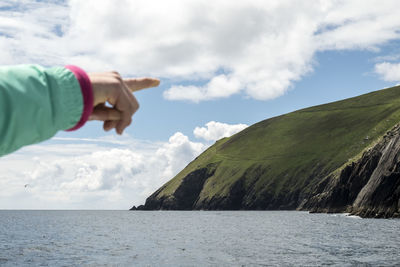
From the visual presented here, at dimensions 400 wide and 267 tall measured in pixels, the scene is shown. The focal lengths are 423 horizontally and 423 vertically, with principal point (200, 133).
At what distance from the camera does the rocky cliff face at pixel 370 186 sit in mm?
119000

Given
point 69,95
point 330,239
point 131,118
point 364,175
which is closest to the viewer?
point 69,95

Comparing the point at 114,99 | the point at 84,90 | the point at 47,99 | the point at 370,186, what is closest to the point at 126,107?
the point at 114,99

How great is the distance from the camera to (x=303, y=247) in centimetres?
6019

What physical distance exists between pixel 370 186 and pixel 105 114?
13664 centimetres

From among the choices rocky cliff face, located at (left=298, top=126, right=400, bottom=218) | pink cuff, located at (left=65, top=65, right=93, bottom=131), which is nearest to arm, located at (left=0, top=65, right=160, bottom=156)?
pink cuff, located at (left=65, top=65, right=93, bottom=131)

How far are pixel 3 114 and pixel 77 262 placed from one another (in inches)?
2072

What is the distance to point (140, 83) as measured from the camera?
3227 mm

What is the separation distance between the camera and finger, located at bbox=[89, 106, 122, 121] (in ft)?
9.47

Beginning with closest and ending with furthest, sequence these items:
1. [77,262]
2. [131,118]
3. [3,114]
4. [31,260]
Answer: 1. [3,114]
2. [131,118]
3. [77,262]
4. [31,260]

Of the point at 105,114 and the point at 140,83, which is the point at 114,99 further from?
the point at 140,83

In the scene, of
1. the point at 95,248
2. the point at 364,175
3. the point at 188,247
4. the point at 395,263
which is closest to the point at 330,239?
the point at 188,247

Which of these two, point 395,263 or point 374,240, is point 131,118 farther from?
point 374,240

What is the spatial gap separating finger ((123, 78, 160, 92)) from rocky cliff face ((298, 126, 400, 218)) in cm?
12519

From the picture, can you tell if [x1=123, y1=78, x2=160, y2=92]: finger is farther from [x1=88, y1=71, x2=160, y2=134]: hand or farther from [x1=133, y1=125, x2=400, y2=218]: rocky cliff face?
[x1=133, y1=125, x2=400, y2=218]: rocky cliff face
